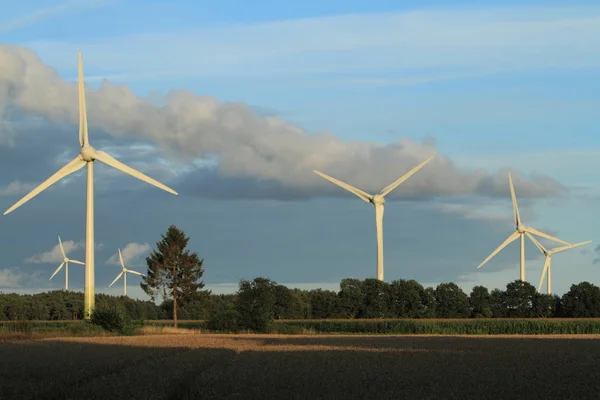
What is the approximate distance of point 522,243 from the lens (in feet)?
404

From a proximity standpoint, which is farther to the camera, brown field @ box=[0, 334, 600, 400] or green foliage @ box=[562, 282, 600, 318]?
green foliage @ box=[562, 282, 600, 318]

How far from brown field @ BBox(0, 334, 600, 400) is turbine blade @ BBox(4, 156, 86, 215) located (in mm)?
24985

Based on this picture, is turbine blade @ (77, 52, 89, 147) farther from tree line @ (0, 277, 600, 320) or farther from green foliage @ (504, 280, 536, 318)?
green foliage @ (504, 280, 536, 318)

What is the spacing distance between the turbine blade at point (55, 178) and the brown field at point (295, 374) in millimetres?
24985

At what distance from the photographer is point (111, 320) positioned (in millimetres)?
83188

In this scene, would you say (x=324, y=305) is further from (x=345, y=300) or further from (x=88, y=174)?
(x=88, y=174)

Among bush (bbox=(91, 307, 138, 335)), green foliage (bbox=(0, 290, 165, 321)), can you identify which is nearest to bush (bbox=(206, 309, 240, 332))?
bush (bbox=(91, 307, 138, 335))

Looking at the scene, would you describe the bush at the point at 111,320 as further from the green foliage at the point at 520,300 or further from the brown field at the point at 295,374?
the green foliage at the point at 520,300

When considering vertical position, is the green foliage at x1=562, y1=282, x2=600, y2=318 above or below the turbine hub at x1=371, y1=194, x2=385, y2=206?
below

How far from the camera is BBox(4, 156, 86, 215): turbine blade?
252 ft

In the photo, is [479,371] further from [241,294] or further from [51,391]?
[241,294]

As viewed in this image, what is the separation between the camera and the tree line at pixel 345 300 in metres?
126

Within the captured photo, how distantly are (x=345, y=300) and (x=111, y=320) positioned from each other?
5817 cm

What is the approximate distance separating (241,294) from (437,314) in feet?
166
